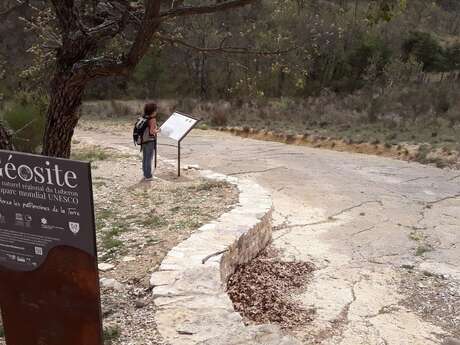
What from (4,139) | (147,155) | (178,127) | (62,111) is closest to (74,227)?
(4,139)

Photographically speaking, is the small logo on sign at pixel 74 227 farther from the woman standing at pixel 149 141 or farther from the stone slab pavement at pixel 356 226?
the woman standing at pixel 149 141

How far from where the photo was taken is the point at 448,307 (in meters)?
4.66

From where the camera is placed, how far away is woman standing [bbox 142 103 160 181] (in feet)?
23.0

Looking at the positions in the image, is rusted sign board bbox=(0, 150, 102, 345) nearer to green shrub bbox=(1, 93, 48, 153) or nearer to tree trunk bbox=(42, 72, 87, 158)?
tree trunk bbox=(42, 72, 87, 158)

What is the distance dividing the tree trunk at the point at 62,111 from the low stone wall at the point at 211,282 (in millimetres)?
1197

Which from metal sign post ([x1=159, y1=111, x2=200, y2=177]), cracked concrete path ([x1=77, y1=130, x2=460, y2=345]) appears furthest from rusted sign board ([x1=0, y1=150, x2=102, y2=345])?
metal sign post ([x1=159, y1=111, x2=200, y2=177])

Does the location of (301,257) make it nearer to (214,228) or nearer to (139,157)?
(214,228)

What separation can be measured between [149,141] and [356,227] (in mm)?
2873

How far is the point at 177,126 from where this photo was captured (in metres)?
7.49

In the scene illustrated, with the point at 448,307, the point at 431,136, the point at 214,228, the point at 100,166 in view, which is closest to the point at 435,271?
the point at 448,307

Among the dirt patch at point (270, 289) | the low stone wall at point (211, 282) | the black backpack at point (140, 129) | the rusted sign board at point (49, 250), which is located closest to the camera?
the rusted sign board at point (49, 250)

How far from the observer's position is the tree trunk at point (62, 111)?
3.70 m

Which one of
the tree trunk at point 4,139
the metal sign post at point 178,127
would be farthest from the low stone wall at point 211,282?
the metal sign post at point 178,127

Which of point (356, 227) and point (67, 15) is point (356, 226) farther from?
point (67, 15)
